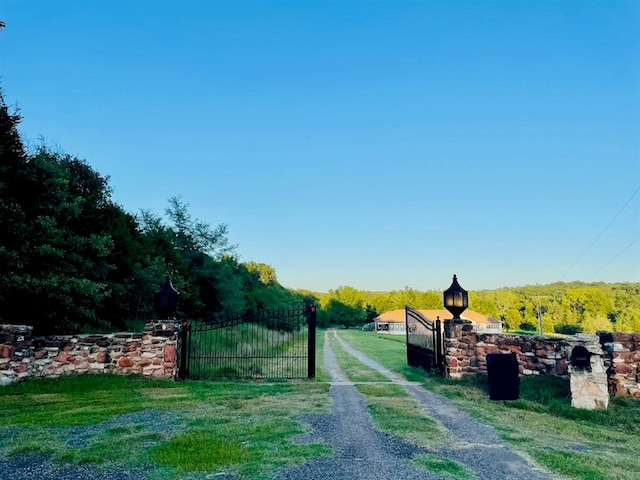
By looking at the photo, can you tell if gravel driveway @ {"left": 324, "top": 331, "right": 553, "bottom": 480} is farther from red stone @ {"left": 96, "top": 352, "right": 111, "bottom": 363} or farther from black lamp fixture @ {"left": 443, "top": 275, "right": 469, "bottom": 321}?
red stone @ {"left": 96, "top": 352, "right": 111, "bottom": 363}

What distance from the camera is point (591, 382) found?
7762 mm

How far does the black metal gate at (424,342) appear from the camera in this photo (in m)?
11.7

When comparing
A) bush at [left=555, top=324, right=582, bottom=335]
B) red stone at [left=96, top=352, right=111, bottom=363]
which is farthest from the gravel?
bush at [left=555, top=324, right=582, bottom=335]

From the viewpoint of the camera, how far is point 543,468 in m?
4.54

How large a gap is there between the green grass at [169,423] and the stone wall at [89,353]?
0.37 metres

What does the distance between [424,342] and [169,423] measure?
839cm

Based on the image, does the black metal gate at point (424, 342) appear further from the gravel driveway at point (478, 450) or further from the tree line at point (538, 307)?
the tree line at point (538, 307)

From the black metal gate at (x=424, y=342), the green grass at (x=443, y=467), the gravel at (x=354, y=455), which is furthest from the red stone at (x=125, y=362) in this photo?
the green grass at (x=443, y=467)

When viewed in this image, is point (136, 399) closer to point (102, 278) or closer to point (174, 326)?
point (174, 326)

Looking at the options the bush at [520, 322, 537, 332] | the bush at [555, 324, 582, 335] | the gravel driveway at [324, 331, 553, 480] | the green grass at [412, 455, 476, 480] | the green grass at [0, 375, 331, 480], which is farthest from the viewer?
the bush at [520, 322, 537, 332]

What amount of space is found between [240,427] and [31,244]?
9.20 metres

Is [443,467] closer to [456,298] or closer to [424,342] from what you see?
[456,298]

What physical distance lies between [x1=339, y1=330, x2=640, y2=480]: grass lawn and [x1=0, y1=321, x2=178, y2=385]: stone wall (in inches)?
254

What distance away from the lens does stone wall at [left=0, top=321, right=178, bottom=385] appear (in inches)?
370
